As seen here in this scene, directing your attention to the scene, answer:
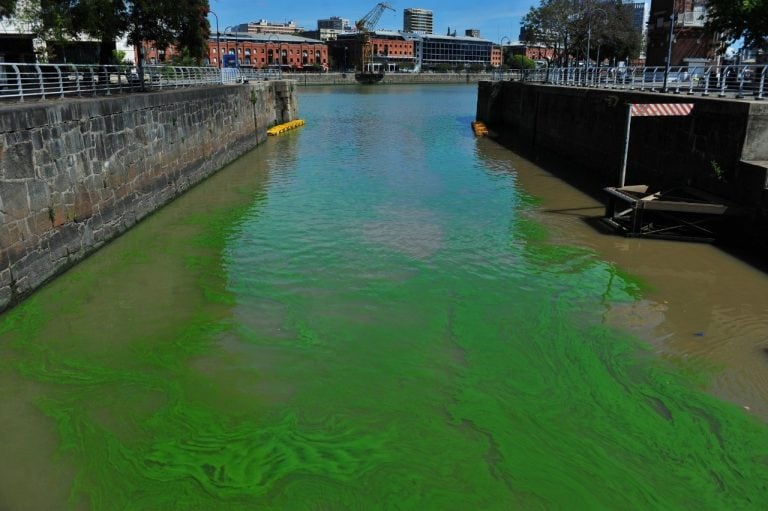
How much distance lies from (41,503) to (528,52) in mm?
205374

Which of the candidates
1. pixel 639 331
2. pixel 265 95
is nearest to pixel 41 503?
pixel 639 331

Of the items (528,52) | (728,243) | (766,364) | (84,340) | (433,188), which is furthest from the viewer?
(528,52)

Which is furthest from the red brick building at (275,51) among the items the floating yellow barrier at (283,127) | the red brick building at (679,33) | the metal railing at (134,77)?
the floating yellow barrier at (283,127)

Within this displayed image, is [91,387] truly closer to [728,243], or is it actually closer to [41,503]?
[41,503]

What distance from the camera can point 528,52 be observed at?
193875mm

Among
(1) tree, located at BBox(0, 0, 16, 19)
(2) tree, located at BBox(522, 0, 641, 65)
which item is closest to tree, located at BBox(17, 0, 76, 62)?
(1) tree, located at BBox(0, 0, 16, 19)

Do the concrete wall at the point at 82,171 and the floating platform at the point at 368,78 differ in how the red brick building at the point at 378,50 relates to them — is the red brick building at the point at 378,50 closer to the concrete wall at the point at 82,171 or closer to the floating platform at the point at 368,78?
the floating platform at the point at 368,78

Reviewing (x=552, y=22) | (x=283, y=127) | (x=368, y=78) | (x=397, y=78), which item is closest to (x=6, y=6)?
(x=283, y=127)

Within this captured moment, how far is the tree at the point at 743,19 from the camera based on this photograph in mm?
25172

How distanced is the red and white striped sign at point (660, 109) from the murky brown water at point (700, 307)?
3.14 m

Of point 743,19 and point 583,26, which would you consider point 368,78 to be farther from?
point 743,19

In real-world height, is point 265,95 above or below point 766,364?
above

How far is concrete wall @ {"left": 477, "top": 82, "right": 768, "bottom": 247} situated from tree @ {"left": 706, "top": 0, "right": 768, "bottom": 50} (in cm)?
683

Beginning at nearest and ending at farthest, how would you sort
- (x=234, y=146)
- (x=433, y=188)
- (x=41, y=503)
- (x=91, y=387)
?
(x=41, y=503) → (x=91, y=387) → (x=433, y=188) → (x=234, y=146)
